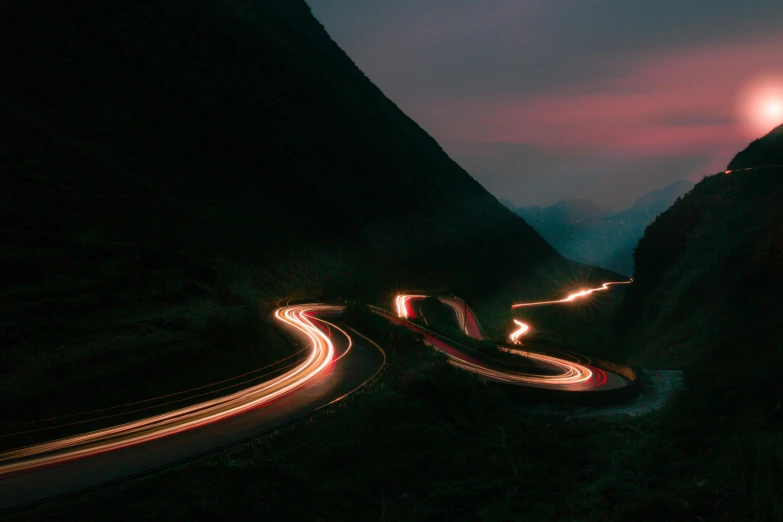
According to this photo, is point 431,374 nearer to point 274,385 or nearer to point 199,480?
point 274,385

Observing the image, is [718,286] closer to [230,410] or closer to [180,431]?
[230,410]

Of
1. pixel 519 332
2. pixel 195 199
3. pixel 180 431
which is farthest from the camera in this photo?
pixel 519 332

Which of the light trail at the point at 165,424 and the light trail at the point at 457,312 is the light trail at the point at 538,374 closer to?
the light trail at the point at 165,424

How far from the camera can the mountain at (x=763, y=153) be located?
55694mm

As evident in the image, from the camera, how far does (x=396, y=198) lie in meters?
89.8

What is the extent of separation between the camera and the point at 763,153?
196ft

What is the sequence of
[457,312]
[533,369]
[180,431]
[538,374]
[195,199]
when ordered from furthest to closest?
[457,312] < [195,199] < [533,369] < [538,374] < [180,431]

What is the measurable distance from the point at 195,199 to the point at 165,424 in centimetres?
4375

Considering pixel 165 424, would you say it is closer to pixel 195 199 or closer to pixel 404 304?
pixel 195 199

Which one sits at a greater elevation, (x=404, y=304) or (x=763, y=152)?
(x=763, y=152)

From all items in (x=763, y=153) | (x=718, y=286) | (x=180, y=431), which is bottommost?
(x=180, y=431)

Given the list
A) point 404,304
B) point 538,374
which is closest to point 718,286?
point 538,374

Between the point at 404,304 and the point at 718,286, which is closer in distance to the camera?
the point at 718,286

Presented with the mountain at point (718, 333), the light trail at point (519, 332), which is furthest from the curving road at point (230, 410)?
the light trail at point (519, 332)
